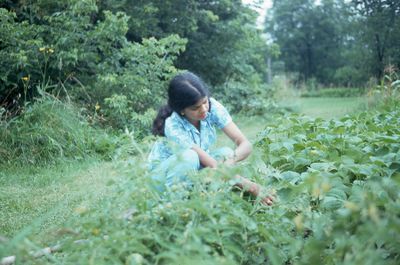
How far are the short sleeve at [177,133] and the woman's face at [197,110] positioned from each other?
9 cm

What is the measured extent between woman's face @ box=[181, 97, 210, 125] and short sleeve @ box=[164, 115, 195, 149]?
0.29 ft

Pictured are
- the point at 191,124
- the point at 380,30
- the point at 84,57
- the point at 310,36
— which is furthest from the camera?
the point at 310,36

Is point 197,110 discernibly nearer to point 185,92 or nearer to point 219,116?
point 185,92

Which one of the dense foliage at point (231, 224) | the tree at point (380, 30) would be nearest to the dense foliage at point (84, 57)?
the dense foliage at point (231, 224)

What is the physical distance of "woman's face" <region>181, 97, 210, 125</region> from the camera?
269cm

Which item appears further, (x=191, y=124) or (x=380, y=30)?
(x=380, y=30)

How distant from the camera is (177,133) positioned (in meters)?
2.72

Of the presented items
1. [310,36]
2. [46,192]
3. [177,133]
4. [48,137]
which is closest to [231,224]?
[177,133]

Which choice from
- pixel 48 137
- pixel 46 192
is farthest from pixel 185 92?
pixel 48 137

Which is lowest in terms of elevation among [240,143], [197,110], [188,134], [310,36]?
[310,36]

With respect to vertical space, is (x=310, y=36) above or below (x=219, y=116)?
below

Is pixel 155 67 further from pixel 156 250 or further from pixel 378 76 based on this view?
pixel 378 76

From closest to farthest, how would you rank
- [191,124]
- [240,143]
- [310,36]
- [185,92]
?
[185,92], [191,124], [240,143], [310,36]

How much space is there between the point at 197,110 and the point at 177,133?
19cm
